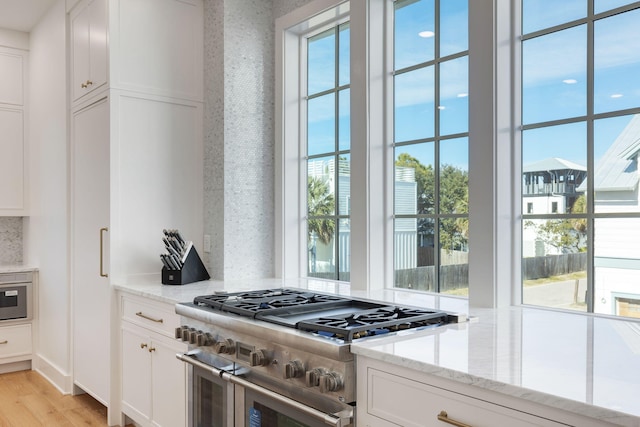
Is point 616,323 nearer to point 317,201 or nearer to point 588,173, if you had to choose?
point 588,173

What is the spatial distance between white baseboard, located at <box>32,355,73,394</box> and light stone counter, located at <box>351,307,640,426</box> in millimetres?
2915

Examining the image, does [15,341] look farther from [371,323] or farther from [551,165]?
[551,165]

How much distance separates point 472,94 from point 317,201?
1.32 m

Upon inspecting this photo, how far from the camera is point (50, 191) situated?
3.99 m

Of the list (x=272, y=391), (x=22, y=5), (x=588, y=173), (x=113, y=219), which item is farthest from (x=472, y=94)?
(x=22, y=5)

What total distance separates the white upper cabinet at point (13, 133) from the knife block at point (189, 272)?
2.15 meters

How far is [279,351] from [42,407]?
242 cm

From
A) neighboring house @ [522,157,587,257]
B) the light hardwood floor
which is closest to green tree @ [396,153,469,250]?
neighboring house @ [522,157,587,257]

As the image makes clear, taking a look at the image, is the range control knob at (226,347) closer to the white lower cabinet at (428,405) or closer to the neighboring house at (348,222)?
the white lower cabinet at (428,405)

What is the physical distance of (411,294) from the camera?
2.58 metres

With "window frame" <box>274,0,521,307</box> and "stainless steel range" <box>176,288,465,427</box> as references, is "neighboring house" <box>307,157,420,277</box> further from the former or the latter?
"stainless steel range" <box>176,288,465,427</box>

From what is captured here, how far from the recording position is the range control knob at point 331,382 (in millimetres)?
1601

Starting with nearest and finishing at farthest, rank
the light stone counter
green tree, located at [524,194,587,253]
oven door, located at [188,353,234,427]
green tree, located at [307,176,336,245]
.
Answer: the light stone counter → green tree, located at [524,194,587,253] → oven door, located at [188,353,234,427] → green tree, located at [307,176,336,245]

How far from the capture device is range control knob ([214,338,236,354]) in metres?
2.09
